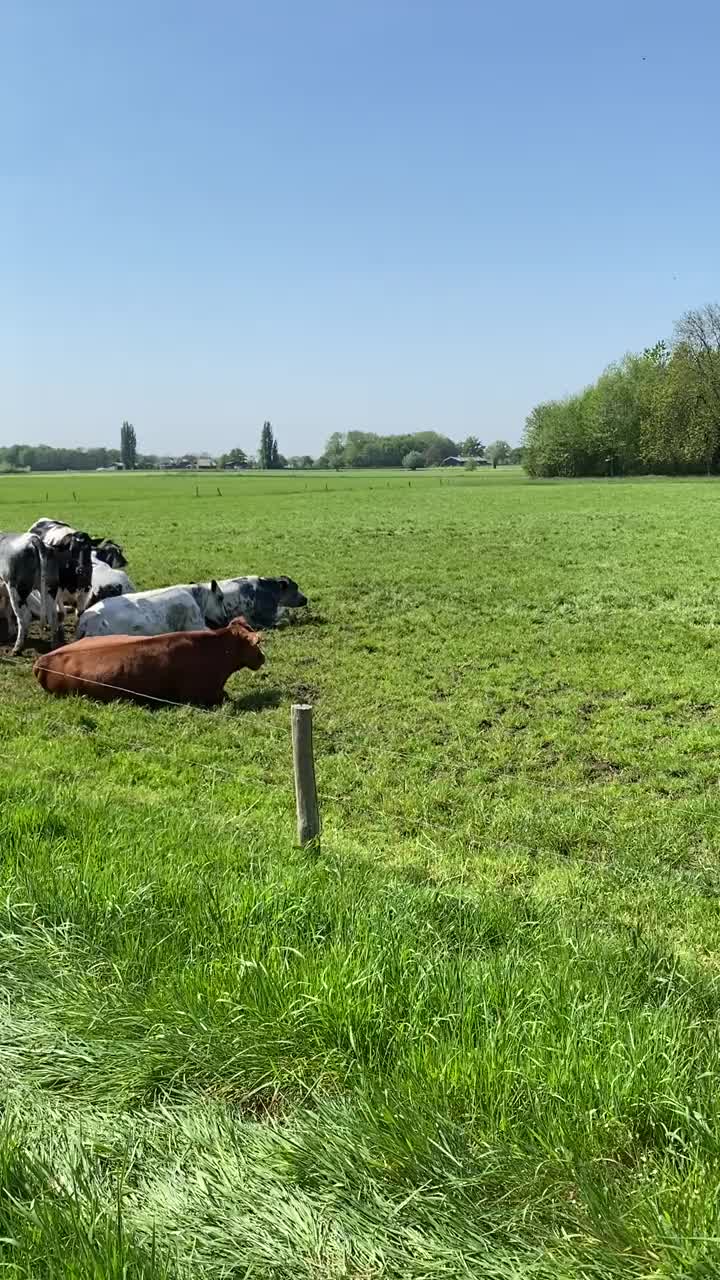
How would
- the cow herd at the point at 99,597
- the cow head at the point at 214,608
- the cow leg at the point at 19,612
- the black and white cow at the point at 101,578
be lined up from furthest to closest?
1. the black and white cow at the point at 101,578
2. the cow head at the point at 214,608
3. the cow leg at the point at 19,612
4. the cow herd at the point at 99,597

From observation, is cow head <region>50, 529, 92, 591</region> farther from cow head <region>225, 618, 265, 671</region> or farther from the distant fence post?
the distant fence post

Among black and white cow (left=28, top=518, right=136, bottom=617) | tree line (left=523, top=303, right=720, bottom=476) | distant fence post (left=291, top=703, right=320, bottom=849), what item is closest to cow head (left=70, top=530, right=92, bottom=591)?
black and white cow (left=28, top=518, right=136, bottom=617)

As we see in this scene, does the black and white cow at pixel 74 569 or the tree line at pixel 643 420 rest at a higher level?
the tree line at pixel 643 420

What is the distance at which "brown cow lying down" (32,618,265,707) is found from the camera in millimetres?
10547

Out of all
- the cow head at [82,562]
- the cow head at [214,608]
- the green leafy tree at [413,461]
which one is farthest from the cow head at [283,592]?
the green leafy tree at [413,461]

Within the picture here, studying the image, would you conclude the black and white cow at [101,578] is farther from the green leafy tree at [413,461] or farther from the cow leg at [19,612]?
the green leafy tree at [413,461]

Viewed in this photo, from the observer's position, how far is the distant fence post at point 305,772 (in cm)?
512

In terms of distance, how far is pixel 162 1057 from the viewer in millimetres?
3109

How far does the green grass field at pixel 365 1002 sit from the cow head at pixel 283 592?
6174 millimetres

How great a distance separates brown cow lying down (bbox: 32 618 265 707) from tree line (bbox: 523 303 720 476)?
80126 millimetres

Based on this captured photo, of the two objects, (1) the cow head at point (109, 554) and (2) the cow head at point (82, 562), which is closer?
(2) the cow head at point (82, 562)

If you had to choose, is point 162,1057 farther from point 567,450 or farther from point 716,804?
point 567,450

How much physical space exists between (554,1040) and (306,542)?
997 inches

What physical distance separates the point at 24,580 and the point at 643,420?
8614cm
